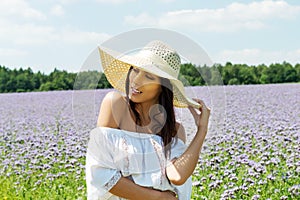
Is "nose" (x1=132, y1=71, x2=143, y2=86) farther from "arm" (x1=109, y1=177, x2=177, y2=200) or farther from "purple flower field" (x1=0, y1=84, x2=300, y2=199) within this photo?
"arm" (x1=109, y1=177, x2=177, y2=200)

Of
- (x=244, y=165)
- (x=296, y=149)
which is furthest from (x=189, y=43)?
(x=296, y=149)

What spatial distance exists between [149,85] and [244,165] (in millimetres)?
2261

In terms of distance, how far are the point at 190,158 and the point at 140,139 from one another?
23 centimetres

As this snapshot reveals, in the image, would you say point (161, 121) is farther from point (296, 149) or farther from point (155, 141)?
point (296, 149)

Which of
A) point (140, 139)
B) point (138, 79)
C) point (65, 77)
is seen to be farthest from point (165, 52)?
point (65, 77)

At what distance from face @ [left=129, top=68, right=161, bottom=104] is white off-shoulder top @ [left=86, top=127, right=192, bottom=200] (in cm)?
17

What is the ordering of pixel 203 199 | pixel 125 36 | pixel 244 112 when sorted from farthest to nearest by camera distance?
pixel 244 112, pixel 203 199, pixel 125 36

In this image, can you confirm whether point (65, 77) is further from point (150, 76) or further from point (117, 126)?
point (150, 76)

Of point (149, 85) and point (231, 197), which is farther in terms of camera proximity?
point (231, 197)

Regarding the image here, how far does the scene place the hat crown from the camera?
2.10 m

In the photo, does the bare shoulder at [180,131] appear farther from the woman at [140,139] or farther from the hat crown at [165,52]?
the hat crown at [165,52]

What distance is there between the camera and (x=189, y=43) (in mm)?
2139

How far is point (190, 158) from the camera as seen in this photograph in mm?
2176

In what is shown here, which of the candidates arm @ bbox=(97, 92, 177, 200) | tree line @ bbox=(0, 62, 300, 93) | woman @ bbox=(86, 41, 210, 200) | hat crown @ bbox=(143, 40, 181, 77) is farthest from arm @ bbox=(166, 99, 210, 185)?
tree line @ bbox=(0, 62, 300, 93)
